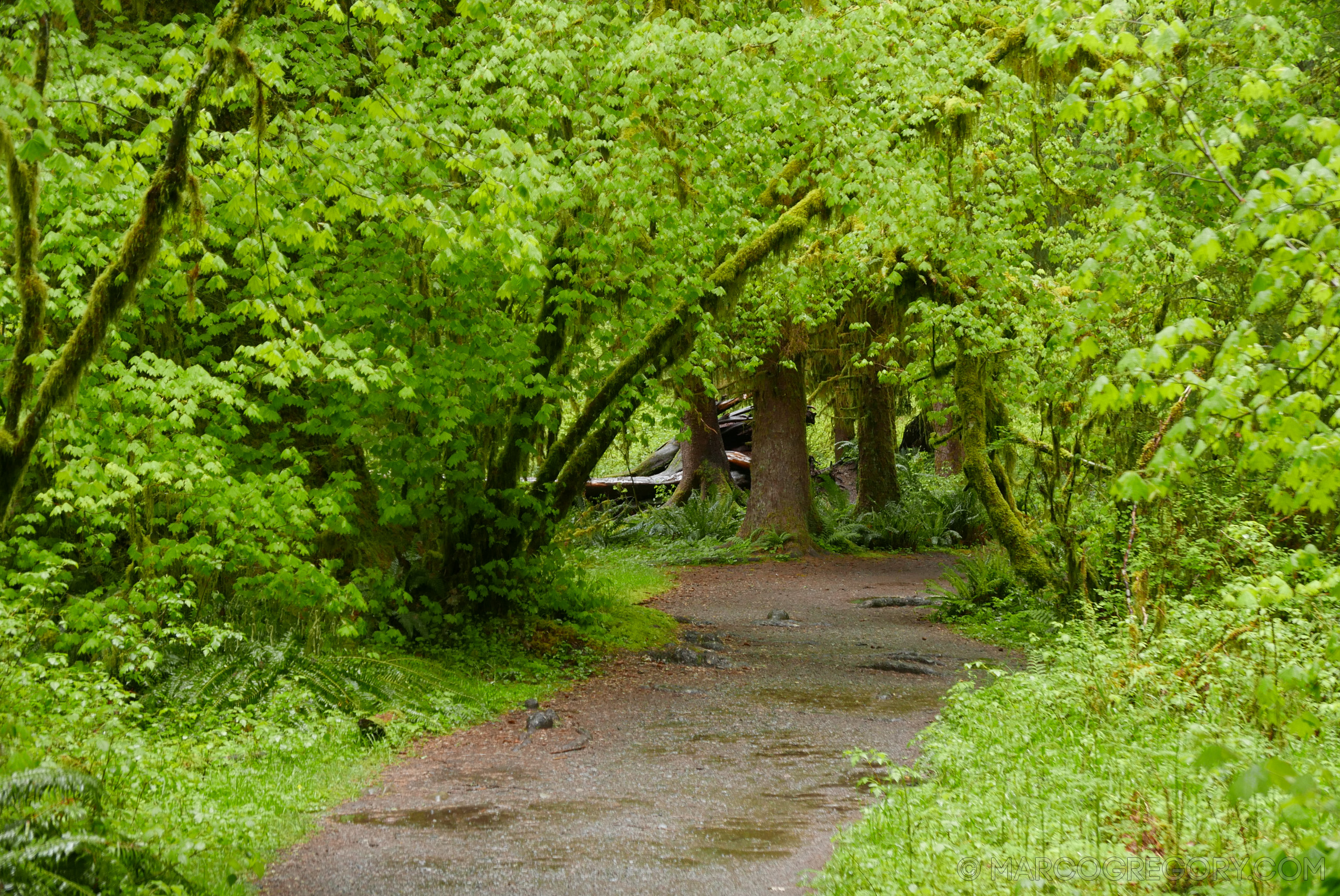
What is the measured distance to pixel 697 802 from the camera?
20.5 feet

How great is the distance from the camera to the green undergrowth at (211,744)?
14.5ft

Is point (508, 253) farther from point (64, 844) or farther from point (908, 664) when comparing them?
point (908, 664)

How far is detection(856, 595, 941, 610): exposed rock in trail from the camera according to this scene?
1591cm

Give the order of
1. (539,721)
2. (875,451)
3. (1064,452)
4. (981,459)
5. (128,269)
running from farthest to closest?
1. (875,451)
2. (981,459)
3. (1064,452)
4. (539,721)
5. (128,269)

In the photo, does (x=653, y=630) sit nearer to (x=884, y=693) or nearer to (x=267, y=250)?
(x=884, y=693)

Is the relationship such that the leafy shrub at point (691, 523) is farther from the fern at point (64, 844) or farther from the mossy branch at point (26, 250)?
the fern at point (64, 844)

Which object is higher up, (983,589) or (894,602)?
(983,589)

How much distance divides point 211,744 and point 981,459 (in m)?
9.34

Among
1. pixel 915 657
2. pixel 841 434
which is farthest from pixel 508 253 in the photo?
pixel 841 434

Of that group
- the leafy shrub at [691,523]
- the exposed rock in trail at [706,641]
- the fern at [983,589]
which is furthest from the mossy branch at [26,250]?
the leafy shrub at [691,523]

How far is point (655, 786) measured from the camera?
6707mm

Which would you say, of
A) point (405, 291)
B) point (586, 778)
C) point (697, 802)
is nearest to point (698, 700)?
point (586, 778)

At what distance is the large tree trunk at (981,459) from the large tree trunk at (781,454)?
8.17 metres

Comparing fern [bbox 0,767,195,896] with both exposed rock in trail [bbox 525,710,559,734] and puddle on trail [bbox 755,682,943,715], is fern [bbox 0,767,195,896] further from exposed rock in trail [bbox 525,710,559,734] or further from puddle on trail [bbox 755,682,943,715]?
puddle on trail [bbox 755,682,943,715]
